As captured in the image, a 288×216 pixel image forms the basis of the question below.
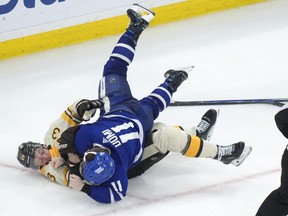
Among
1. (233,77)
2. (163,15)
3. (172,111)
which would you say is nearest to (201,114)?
(172,111)

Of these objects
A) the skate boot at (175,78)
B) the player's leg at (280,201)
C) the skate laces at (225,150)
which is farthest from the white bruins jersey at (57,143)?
the player's leg at (280,201)

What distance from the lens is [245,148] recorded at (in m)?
3.43

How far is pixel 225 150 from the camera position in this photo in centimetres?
340

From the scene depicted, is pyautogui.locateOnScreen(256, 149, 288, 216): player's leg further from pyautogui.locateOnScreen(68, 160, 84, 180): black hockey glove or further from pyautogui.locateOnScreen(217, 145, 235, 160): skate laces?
pyautogui.locateOnScreen(68, 160, 84, 180): black hockey glove

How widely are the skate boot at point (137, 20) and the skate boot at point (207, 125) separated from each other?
21.3 inches

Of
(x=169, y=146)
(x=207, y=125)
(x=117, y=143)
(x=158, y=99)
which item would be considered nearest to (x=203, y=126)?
(x=207, y=125)

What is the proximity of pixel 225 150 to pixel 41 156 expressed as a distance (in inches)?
32.9

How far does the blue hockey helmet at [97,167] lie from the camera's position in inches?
119

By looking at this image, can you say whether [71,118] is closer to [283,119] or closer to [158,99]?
[158,99]

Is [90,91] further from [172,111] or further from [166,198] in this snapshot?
[166,198]

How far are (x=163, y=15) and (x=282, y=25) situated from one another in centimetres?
89

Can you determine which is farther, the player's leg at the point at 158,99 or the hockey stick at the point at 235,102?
the hockey stick at the point at 235,102

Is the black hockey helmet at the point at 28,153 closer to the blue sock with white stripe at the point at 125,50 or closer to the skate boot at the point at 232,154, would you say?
the blue sock with white stripe at the point at 125,50

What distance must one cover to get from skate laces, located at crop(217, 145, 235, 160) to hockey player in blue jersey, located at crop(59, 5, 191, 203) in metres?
0.34
